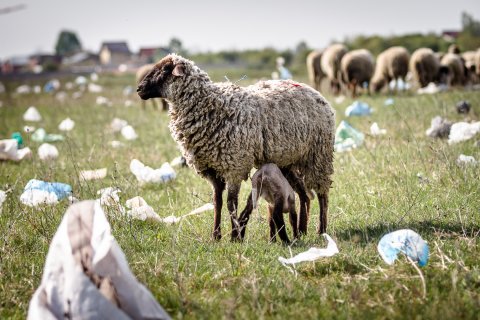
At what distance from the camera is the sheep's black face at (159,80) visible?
501 centimetres

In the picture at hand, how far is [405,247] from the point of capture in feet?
12.7

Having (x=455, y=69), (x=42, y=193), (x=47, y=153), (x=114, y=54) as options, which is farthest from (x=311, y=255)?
(x=114, y=54)

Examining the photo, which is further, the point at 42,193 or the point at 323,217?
the point at 42,193

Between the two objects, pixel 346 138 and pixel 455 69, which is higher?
pixel 346 138

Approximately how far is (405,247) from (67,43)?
354 ft

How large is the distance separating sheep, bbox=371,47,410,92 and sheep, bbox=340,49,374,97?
104cm

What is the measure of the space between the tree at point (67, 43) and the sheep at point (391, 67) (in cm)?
8939

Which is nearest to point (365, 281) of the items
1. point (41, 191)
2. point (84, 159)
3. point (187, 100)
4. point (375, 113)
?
point (187, 100)

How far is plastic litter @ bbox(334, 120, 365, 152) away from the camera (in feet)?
28.6

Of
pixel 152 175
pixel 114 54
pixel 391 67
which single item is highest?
pixel 152 175

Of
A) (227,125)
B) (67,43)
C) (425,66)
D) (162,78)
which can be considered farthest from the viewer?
(67,43)

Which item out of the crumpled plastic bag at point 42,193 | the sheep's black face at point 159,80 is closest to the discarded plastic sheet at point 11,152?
the crumpled plastic bag at point 42,193

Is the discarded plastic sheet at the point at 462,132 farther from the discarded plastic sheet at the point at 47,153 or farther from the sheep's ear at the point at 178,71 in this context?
the discarded plastic sheet at the point at 47,153

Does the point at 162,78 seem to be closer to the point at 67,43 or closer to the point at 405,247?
the point at 405,247
